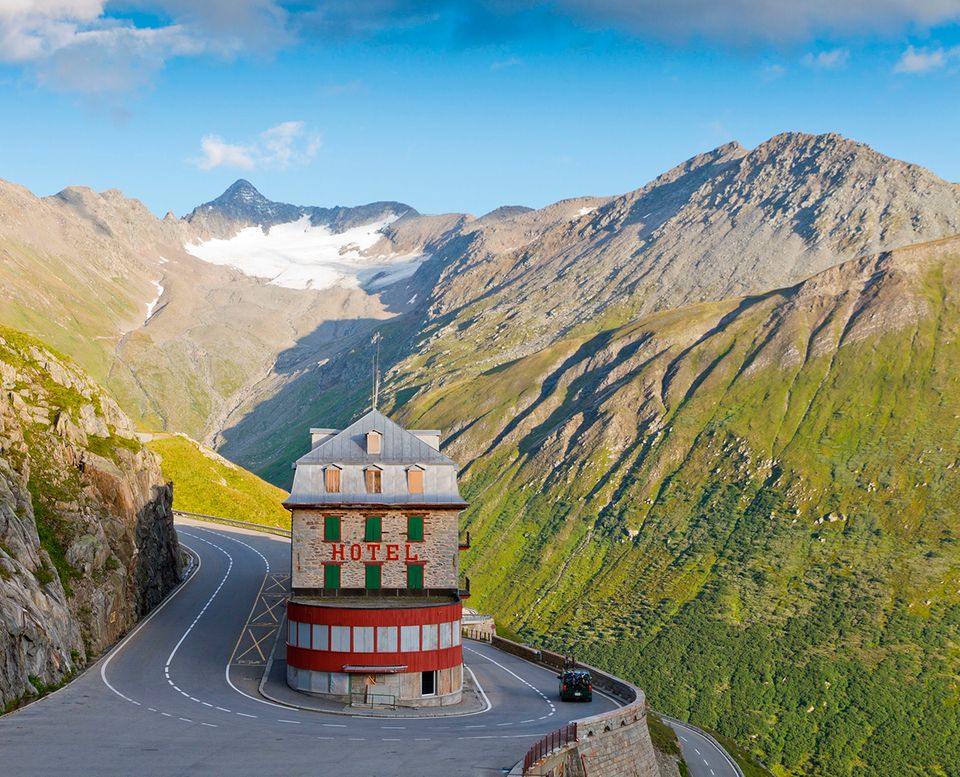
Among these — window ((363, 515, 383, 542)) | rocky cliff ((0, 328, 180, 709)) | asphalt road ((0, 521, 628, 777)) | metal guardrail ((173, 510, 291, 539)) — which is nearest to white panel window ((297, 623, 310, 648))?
asphalt road ((0, 521, 628, 777))

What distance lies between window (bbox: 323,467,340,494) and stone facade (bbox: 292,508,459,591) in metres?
1.24

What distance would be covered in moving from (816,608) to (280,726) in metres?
154

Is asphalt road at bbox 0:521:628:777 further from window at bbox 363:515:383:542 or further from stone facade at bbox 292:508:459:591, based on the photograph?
window at bbox 363:515:383:542

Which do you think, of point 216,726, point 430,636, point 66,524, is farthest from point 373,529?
point 66,524

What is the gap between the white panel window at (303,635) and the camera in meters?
61.8

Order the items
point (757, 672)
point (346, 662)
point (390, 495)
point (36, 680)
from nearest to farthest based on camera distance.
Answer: point (36, 680), point (346, 662), point (390, 495), point (757, 672)

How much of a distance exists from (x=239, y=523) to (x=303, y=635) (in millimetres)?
69518

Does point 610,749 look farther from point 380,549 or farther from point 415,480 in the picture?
point 415,480

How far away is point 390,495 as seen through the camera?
2601 inches

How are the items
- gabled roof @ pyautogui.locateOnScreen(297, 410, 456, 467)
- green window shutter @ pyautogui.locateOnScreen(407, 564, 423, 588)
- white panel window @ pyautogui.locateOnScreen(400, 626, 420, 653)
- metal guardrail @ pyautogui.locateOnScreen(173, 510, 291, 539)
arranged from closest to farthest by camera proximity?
1. white panel window @ pyautogui.locateOnScreen(400, 626, 420, 653)
2. green window shutter @ pyautogui.locateOnScreen(407, 564, 423, 588)
3. gabled roof @ pyautogui.locateOnScreen(297, 410, 456, 467)
4. metal guardrail @ pyautogui.locateOnScreen(173, 510, 291, 539)

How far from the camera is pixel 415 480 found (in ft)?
218

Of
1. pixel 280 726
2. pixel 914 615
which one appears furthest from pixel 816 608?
pixel 280 726

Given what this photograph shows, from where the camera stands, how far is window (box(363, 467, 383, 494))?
217 feet

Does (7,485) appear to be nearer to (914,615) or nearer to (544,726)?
(544,726)
